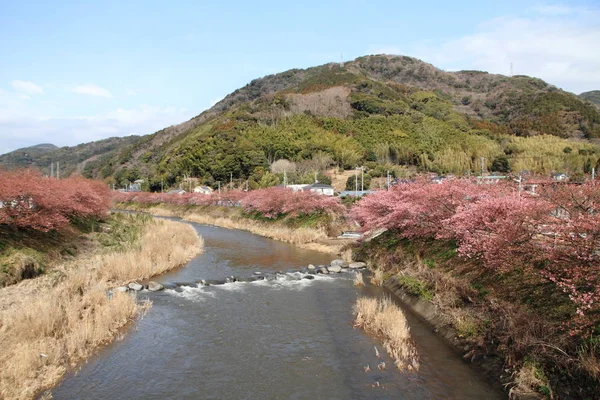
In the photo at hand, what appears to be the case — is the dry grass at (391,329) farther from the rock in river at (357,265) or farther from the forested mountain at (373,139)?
the forested mountain at (373,139)

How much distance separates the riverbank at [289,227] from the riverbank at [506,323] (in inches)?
537

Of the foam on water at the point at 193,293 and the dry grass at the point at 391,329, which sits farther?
the foam on water at the point at 193,293

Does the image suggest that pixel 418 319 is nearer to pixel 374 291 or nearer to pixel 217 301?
pixel 374 291

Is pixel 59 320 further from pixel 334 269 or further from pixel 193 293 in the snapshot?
pixel 334 269

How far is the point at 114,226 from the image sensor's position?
1414 inches

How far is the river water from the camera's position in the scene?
9805 mm

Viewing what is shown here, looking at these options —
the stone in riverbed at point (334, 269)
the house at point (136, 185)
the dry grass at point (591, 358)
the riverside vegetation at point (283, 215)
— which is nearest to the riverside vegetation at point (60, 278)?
the stone in riverbed at point (334, 269)

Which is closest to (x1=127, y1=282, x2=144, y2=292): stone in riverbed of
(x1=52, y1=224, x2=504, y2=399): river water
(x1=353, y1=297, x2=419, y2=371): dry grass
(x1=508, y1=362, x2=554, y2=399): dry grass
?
(x1=52, y1=224, x2=504, y2=399): river water

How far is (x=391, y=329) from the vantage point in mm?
13070

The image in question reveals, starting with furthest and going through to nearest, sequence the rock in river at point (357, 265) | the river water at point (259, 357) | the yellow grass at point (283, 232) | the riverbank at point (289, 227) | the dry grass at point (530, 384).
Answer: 1. the riverbank at point (289, 227)
2. the yellow grass at point (283, 232)
3. the rock in river at point (357, 265)
4. the river water at point (259, 357)
5. the dry grass at point (530, 384)

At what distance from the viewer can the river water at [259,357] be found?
9.80 m

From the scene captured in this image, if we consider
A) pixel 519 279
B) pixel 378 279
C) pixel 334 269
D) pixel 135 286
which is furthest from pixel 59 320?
pixel 334 269

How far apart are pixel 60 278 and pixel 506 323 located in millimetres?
17678

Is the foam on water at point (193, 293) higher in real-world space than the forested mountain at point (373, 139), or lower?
lower
